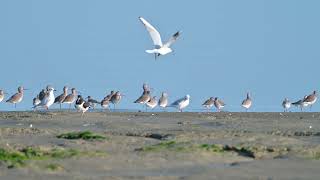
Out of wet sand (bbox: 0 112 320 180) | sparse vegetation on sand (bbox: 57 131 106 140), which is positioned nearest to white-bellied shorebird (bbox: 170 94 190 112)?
wet sand (bbox: 0 112 320 180)

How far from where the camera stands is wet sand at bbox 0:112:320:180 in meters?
14.9

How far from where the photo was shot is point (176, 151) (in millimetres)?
17328

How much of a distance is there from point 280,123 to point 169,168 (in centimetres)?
1201

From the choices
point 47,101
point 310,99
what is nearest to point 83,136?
point 47,101

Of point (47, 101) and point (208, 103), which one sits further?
point (208, 103)

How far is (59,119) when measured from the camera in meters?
27.8

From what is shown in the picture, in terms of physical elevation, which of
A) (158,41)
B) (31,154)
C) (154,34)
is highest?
(154,34)

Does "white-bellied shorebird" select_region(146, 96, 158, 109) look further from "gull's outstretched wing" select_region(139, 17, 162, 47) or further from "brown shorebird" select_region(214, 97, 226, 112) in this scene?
"gull's outstretched wing" select_region(139, 17, 162, 47)

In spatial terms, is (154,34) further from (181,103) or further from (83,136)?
(83,136)

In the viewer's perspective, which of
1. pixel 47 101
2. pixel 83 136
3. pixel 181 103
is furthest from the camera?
pixel 181 103

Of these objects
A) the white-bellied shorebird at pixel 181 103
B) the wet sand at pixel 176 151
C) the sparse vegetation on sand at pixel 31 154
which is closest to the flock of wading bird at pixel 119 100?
the white-bellied shorebird at pixel 181 103

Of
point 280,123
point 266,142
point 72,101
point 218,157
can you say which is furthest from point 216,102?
point 218,157

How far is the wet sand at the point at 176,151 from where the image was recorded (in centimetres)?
1493

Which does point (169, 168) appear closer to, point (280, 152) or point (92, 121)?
point (280, 152)
